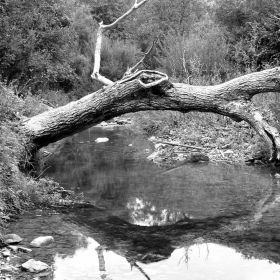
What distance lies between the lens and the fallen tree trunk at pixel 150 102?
6684 mm

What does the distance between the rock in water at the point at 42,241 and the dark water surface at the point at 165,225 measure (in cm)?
11

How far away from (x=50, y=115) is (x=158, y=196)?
2061 mm

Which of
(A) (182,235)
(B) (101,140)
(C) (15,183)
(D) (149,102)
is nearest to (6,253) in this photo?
(C) (15,183)

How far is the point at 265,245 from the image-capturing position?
14.8 ft

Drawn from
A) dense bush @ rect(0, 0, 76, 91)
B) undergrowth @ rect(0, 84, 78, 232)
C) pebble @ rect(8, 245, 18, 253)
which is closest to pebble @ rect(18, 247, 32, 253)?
pebble @ rect(8, 245, 18, 253)

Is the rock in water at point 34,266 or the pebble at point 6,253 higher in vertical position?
the pebble at point 6,253

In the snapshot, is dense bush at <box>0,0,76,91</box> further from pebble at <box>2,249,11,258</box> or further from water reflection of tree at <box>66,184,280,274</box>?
pebble at <box>2,249,11,258</box>

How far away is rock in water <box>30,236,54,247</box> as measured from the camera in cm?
441

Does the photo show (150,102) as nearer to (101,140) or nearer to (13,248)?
(13,248)

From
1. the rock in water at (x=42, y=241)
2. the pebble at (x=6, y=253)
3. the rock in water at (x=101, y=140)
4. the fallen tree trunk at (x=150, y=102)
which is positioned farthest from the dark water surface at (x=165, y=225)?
the rock in water at (x=101, y=140)

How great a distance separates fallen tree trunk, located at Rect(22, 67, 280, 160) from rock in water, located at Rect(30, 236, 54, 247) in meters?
2.71

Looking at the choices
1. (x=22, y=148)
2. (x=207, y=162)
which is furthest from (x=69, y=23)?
(x=22, y=148)

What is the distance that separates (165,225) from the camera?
5422 millimetres

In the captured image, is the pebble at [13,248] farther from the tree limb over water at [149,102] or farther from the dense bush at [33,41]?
the dense bush at [33,41]
